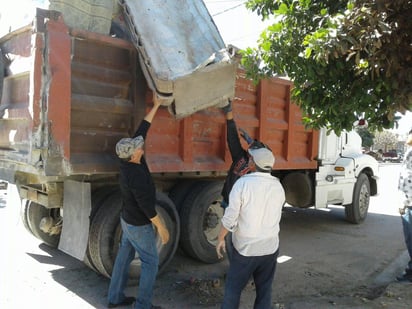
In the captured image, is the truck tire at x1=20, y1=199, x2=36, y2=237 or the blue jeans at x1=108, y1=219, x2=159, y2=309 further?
the truck tire at x1=20, y1=199, x2=36, y2=237

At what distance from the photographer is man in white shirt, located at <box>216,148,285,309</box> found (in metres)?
3.17

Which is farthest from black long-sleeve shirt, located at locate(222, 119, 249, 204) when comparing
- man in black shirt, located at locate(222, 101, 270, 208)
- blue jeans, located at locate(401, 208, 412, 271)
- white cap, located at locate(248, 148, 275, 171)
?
blue jeans, located at locate(401, 208, 412, 271)

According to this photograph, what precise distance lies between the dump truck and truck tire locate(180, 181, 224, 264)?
0.01 metres

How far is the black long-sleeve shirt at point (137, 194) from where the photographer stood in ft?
11.9

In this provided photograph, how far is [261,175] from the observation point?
3.23 metres

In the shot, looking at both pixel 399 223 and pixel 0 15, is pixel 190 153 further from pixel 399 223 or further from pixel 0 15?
pixel 399 223

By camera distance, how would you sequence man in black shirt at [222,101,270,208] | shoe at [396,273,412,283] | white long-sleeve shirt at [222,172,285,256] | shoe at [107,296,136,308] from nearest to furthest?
white long-sleeve shirt at [222,172,285,256] → shoe at [107,296,136,308] → man in black shirt at [222,101,270,208] → shoe at [396,273,412,283]

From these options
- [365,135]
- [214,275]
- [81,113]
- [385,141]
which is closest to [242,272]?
[214,275]

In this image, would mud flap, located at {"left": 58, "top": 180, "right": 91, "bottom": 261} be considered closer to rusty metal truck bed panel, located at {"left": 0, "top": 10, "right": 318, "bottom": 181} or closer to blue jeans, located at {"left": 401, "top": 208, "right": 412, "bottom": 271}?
rusty metal truck bed panel, located at {"left": 0, "top": 10, "right": 318, "bottom": 181}

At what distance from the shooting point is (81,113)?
12.8 ft

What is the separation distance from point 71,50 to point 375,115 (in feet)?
8.78

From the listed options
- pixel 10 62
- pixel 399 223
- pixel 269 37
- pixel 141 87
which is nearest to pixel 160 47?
pixel 141 87

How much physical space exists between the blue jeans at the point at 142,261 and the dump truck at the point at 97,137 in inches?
16.3

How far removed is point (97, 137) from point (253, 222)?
1788 mm
